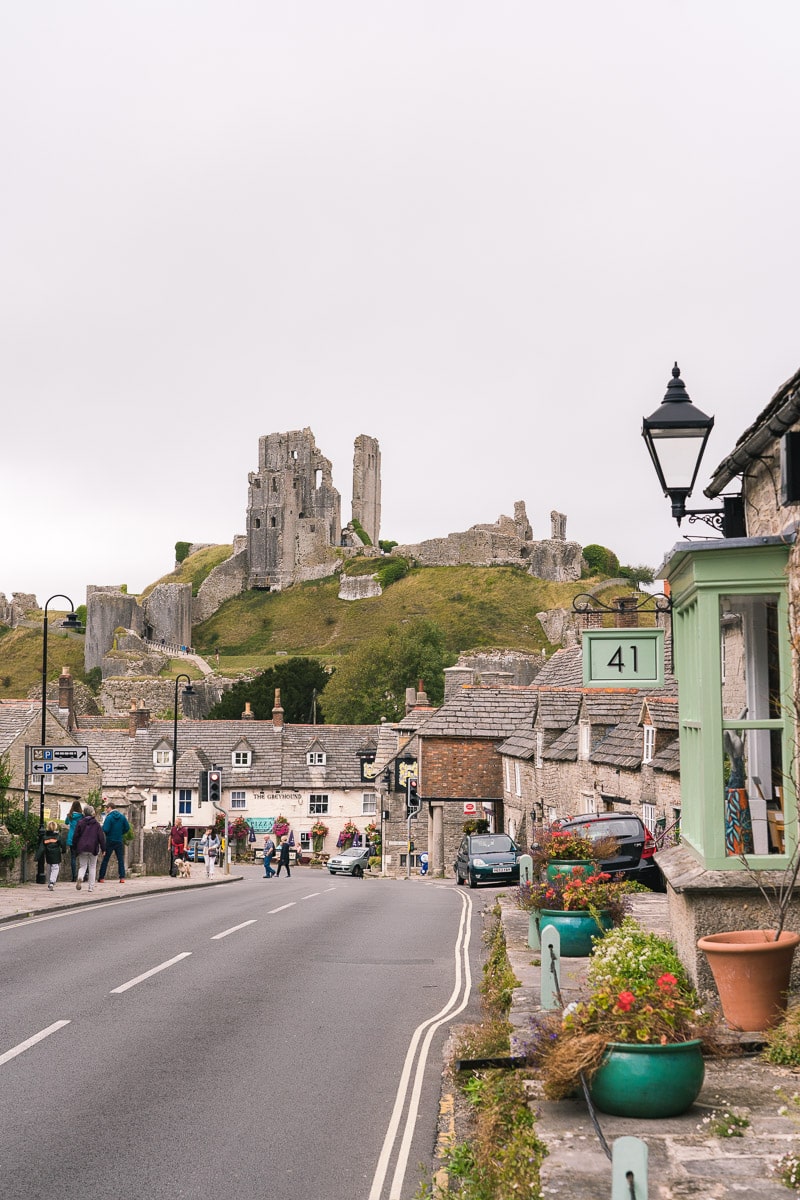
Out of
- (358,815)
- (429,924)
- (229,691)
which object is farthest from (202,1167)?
(229,691)

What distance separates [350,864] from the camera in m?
51.7

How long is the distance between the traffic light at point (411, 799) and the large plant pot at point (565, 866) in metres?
34.1

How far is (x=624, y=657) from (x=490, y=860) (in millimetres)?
21087

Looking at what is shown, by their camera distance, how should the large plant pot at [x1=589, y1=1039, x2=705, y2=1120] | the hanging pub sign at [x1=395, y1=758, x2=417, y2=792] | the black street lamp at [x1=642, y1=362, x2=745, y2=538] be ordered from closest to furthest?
the large plant pot at [x1=589, y1=1039, x2=705, y2=1120] < the black street lamp at [x1=642, y1=362, x2=745, y2=538] < the hanging pub sign at [x1=395, y1=758, x2=417, y2=792]

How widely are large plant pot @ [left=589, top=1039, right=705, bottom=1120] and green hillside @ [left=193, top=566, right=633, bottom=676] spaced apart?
4169 inches

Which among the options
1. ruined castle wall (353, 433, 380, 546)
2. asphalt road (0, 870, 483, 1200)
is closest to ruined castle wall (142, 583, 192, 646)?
ruined castle wall (353, 433, 380, 546)

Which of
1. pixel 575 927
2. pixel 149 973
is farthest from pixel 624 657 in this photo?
pixel 149 973

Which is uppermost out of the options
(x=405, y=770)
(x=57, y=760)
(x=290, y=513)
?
(x=290, y=513)

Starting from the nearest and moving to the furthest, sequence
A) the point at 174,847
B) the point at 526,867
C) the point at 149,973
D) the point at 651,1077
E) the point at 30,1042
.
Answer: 1. the point at 651,1077
2. the point at 30,1042
3. the point at 149,973
4. the point at 526,867
5. the point at 174,847

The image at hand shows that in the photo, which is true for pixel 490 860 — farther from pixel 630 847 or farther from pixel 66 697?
pixel 66 697

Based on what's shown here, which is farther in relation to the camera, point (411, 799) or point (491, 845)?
point (411, 799)

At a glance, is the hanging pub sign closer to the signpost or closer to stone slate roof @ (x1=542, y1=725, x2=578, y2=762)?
stone slate roof @ (x1=542, y1=725, x2=578, y2=762)

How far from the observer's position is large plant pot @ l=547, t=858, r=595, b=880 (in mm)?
12540

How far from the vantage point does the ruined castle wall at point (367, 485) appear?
14850cm
